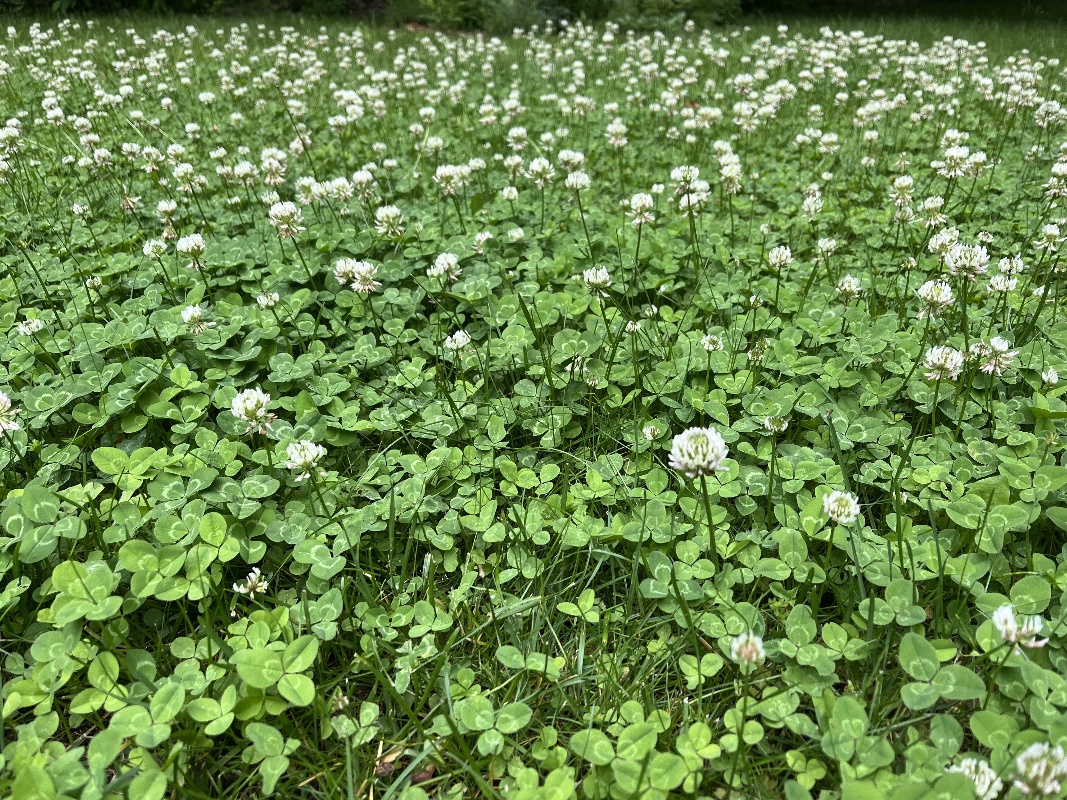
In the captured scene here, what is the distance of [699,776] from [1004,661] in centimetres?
70

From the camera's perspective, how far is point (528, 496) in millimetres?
2070

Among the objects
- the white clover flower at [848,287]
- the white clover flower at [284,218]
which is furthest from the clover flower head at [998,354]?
the white clover flower at [284,218]

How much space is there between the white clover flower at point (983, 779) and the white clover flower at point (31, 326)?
322 centimetres

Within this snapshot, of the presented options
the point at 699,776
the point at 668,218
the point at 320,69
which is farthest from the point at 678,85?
the point at 699,776

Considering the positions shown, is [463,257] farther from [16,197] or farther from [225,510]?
[16,197]

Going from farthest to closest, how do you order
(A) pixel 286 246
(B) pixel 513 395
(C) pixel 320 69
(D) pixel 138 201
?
(C) pixel 320 69 < (D) pixel 138 201 < (A) pixel 286 246 < (B) pixel 513 395

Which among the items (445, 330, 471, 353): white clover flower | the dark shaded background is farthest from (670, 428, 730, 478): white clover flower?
the dark shaded background

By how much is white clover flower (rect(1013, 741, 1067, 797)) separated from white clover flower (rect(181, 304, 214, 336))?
270 cm

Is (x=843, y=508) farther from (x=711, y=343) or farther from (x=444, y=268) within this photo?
(x=444, y=268)

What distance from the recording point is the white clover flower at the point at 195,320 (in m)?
2.50

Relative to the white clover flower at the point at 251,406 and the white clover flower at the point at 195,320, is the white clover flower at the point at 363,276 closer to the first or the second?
the white clover flower at the point at 195,320

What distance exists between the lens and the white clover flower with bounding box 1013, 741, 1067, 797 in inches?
41.6

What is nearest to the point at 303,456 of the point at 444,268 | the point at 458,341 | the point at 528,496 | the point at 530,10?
the point at 528,496

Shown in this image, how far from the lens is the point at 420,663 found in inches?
62.4
